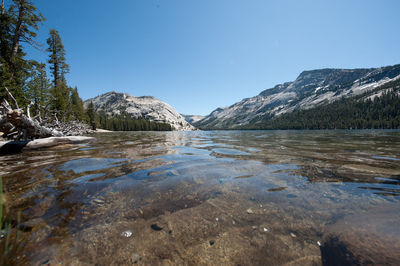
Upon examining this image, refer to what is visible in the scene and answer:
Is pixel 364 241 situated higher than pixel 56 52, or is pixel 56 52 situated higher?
pixel 56 52

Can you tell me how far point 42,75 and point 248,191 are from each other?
39064 millimetres

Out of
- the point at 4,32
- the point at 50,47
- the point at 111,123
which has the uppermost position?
the point at 50,47

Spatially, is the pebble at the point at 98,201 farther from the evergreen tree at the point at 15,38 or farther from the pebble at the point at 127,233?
the evergreen tree at the point at 15,38

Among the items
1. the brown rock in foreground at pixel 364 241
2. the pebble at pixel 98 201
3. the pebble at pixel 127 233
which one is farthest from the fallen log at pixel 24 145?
the brown rock in foreground at pixel 364 241

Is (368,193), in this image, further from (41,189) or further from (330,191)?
(41,189)

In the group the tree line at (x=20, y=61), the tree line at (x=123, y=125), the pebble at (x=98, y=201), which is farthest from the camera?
the tree line at (x=123, y=125)

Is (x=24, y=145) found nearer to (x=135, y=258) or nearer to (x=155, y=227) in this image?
(x=155, y=227)

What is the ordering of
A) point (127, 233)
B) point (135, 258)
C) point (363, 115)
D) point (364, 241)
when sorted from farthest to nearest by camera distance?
point (363, 115) → point (127, 233) → point (364, 241) → point (135, 258)

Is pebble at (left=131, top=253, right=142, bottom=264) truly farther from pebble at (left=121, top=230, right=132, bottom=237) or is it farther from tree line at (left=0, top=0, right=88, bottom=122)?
tree line at (left=0, top=0, right=88, bottom=122)

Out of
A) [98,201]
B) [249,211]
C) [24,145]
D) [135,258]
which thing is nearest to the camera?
[135,258]

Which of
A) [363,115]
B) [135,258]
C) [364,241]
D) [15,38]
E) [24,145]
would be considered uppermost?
[15,38]

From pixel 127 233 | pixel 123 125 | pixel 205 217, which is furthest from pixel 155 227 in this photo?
pixel 123 125

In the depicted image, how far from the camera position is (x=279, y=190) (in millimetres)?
4418

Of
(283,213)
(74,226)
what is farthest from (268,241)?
(74,226)
